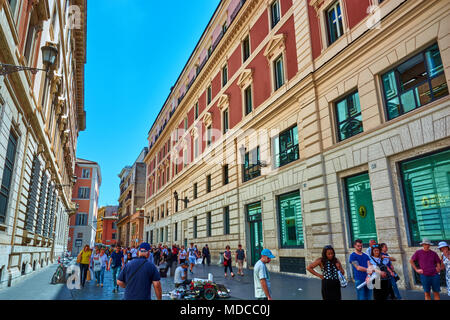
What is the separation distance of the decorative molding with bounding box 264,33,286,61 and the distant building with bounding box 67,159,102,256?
166 feet

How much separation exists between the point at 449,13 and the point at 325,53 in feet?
17.6

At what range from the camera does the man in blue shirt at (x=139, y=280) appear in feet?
15.4

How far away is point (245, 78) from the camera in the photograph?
830 inches

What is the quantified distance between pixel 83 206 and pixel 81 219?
255 cm

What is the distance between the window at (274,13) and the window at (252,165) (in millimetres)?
7714

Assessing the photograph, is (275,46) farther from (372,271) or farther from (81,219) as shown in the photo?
(81,219)

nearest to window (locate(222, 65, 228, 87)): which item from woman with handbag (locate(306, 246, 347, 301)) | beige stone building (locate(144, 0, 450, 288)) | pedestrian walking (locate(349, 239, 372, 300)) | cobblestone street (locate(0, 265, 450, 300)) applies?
beige stone building (locate(144, 0, 450, 288))

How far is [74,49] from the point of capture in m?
29.5

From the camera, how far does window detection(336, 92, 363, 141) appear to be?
12383 millimetres

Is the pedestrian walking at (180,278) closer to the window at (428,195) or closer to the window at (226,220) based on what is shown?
the window at (428,195)

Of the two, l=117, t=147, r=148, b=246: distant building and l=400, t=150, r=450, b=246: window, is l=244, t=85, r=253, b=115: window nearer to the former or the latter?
l=400, t=150, r=450, b=246: window
